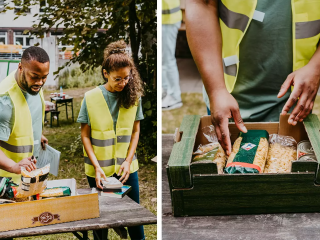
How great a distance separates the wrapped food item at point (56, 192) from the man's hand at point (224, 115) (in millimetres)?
672

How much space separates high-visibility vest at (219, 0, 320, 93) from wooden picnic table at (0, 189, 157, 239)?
73 cm

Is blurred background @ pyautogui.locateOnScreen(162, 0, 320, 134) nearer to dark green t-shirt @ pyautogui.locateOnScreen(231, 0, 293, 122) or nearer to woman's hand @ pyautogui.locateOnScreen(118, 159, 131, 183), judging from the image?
dark green t-shirt @ pyautogui.locateOnScreen(231, 0, 293, 122)

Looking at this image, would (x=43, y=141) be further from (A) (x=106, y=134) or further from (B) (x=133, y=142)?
(B) (x=133, y=142)

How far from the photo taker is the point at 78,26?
1735mm

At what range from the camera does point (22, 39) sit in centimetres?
160

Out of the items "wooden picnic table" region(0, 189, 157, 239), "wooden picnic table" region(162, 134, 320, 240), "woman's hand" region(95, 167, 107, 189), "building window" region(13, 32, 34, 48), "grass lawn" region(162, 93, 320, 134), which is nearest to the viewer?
"wooden picnic table" region(162, 134, 320, 240)

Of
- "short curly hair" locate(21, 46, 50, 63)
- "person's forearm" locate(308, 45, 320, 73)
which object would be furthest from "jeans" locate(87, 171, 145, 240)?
"person's forearm" locate(308, 45, 320, 73)

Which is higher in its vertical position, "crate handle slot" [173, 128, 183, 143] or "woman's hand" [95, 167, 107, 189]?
"crate handle slot" [173, 128, 183, 143]

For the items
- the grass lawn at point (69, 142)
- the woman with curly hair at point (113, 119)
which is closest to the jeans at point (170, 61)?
the woman with curly hair at point (113, 119)

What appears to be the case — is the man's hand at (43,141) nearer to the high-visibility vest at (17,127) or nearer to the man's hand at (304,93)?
the high-visibility vest at (17,127)

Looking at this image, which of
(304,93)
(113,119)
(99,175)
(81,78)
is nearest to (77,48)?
(81,78)

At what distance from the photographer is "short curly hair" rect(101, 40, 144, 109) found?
5.58 feet

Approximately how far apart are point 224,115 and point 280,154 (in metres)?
0.21

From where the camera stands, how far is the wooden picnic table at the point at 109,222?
1.24 metres
